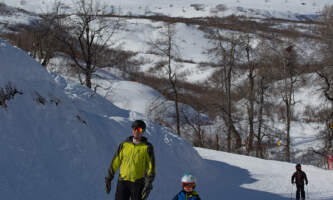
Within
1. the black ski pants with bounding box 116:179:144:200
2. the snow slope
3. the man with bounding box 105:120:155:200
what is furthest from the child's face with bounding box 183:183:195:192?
the snow slope

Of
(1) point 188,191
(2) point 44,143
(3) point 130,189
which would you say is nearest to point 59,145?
(2) point 44,143

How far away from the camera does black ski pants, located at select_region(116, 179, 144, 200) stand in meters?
4.64

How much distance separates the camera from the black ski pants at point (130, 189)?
4637mm

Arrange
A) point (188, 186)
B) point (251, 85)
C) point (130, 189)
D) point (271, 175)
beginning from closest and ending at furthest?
point (188, 186), point (130, 189), point (271, 175), point (251, 85)

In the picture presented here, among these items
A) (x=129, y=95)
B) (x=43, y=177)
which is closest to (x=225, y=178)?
(x=43, y=177)

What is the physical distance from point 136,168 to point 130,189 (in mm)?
332

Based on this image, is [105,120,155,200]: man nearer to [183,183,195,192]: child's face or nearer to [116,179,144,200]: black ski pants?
[116,179,144,200]: black ski pants

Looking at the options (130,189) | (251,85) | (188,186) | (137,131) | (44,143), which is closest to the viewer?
(188,186)

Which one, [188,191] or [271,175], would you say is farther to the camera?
[271,175]

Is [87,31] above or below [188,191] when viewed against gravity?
above

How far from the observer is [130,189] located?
4676 mm

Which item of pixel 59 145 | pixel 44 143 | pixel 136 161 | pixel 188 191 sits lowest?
pixel 59 145

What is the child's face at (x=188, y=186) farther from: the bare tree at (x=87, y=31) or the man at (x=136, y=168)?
the bare tree at (x=87, y=31)

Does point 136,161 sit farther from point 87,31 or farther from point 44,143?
point 87,31
